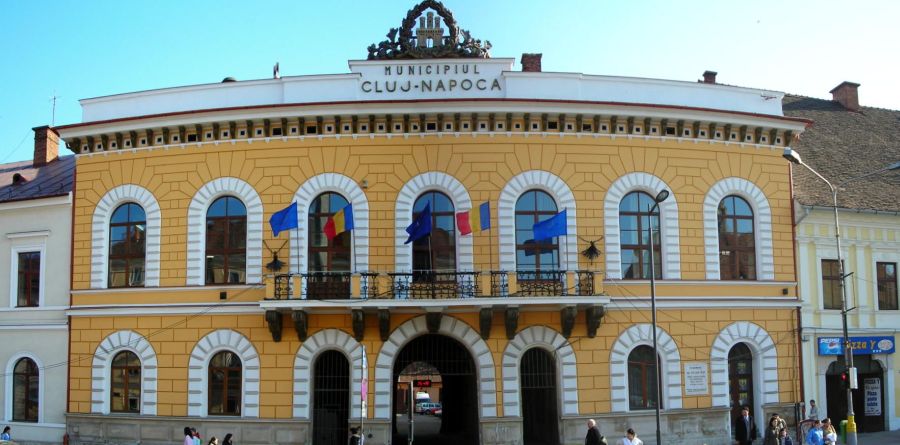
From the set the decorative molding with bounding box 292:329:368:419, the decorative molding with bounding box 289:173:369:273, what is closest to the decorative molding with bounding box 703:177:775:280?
the decorative molding with bounding box 289:173:369:273

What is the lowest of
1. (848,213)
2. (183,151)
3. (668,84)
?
(848,213)

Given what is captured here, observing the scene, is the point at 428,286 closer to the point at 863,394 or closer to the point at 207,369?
the point at 207,369

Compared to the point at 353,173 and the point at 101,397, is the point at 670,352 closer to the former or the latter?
Result: the point at 353,173

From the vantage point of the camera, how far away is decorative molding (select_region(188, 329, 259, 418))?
2838cm

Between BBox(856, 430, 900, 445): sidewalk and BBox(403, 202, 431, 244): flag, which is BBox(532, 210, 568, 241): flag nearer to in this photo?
BBox(403, 202, 431, 244): flag

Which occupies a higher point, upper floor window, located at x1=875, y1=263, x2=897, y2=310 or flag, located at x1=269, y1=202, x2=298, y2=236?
flag, located at x1=269, y1=202, x2=298, y2=236

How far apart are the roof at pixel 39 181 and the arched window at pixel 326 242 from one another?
29.6ft

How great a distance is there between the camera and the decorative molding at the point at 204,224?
28938 mm

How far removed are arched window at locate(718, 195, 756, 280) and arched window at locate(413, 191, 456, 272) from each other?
8.86 metres

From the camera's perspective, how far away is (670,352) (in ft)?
95.0

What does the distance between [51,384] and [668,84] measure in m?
22.7

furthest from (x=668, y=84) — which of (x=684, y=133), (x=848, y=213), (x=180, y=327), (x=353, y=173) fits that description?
(x=180, y=327)

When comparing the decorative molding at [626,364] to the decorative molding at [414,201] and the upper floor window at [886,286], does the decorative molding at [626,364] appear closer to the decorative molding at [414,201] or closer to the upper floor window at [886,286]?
the decorative molding at [414,201]

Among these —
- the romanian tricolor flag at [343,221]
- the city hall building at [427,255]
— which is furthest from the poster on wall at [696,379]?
the romanian tricolor flag at [343,221]
